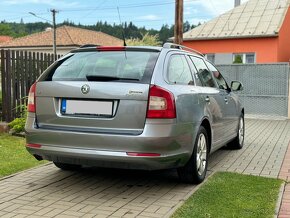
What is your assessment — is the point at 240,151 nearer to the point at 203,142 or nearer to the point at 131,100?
the point at 203,142

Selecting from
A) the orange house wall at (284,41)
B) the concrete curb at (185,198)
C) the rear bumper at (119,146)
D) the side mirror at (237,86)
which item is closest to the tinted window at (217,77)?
the side mirror at (237,86)

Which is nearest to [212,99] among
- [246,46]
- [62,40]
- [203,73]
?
[203,73]

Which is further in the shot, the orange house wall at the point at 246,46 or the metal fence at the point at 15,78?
the orange house wall at the point at 246,46

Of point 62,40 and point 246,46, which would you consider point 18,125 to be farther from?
point 62,40

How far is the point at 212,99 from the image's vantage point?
6191 millimetres

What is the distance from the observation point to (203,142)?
18.8ft

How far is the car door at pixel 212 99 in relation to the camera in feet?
19.7

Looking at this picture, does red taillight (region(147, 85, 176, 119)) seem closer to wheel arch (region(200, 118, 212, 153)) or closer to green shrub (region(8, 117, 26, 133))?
wheel arch (region(200, 118, 212, 153))

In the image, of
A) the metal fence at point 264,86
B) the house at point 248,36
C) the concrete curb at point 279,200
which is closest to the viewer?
the concrete curb at point 279,200

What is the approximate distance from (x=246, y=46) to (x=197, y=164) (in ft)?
59.9

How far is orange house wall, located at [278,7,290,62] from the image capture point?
2270 cm

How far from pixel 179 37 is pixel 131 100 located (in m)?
9.45

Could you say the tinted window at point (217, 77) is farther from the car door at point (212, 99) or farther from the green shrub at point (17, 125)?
the green shrub at point (17, 125)

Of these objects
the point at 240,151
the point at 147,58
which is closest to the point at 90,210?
the point at 147,58
